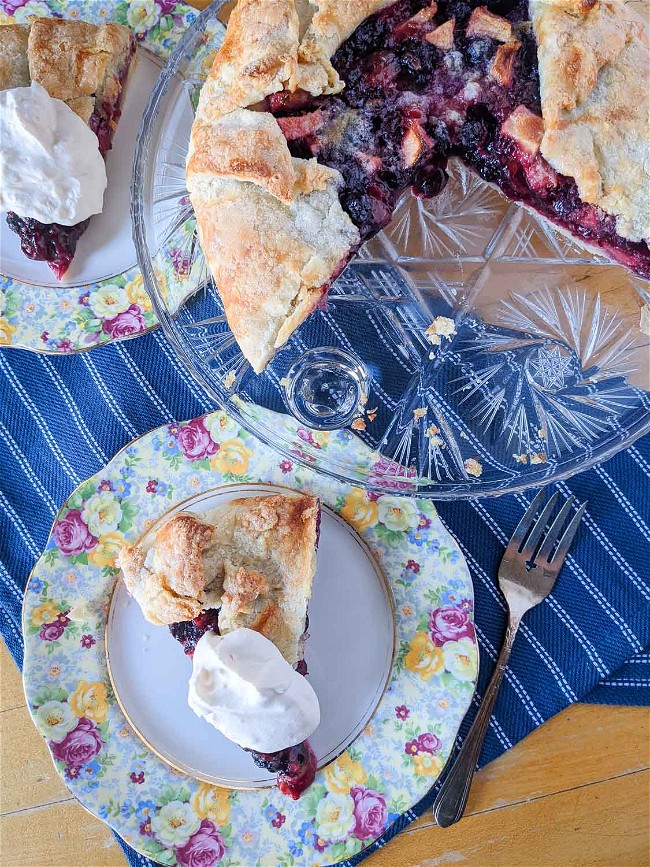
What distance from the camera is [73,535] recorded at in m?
1.98

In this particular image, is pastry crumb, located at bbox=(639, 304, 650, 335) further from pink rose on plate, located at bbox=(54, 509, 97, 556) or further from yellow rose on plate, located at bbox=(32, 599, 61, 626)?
yellow rose on plate, located at bbox=(32, 599, 61, 626)

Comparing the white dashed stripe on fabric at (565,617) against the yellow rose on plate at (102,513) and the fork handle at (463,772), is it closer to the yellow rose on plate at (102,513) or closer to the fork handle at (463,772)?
the fork handle at (463,772)

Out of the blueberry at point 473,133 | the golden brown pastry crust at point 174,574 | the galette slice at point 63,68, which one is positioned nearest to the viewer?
the blueberry at point 473,133

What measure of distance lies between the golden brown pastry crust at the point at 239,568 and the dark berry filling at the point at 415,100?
739mm

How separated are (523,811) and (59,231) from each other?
1991mm

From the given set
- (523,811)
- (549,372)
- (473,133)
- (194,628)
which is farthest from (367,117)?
(523,811)

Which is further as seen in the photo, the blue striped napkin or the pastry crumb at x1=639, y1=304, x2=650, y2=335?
the blue striped napkin

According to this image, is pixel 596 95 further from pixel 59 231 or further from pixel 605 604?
pixel 59 231

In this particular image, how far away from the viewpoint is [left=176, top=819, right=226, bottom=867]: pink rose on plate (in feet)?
6.26

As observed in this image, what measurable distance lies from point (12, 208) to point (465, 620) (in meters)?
1.60

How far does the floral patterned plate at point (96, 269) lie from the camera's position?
2.06m

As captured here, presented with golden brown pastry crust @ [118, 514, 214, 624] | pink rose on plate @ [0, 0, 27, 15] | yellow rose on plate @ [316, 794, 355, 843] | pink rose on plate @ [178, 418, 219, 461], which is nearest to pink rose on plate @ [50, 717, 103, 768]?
golden brown pastry crust @ [118, 514, 214, 624]

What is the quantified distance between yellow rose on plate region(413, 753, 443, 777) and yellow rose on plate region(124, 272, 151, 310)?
4.55ft

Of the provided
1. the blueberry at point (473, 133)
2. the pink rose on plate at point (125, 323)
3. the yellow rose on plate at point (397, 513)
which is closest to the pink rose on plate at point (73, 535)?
the pink rose on plate at point (125, 323)
